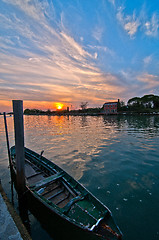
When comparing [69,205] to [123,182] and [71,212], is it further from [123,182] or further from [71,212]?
[123,182]

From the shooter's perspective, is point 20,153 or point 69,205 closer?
point 69,205

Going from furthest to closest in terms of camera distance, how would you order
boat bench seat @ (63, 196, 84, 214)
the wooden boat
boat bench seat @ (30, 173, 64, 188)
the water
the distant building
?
the distant building → boat bench seat @ (30, 173, 64, 188) → the water → boat bench seat @ (63, 196, 84, 214) → the wooden boat

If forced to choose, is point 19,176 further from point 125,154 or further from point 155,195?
point 125,154

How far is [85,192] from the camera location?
157 inches

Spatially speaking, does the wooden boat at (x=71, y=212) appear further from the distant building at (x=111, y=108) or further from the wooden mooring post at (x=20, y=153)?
the distant building at (x=111, y=108)

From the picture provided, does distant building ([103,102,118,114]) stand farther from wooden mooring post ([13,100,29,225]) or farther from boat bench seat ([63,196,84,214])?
boat bench seat ([63,196,84,214])

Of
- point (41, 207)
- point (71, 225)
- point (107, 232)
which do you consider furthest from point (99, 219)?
point (41, 207)

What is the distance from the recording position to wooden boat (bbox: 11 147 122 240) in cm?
287

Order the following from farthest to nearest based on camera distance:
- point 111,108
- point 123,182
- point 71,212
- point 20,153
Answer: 1. point 111,108
2. point 123,182
3. point 20,153
4. point 71,212

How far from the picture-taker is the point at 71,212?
3473mm

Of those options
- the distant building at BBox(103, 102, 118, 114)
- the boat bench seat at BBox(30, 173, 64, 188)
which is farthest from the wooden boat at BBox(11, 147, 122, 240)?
the distant building at BBox(103, 102, 118, 114)

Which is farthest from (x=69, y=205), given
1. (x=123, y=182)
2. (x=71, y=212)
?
(x=123, y=182)

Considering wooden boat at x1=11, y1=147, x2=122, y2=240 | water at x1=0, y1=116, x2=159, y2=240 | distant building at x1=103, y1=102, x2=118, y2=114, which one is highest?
distant building at x1=103, y1=102, x2=118, y2=114

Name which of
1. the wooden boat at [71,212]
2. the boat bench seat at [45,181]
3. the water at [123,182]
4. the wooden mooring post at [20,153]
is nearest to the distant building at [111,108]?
the water at [123,182]
